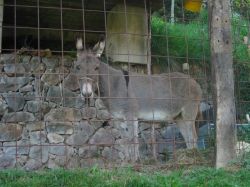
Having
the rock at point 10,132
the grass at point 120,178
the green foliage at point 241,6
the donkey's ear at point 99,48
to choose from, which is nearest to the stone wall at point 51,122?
the rock at point 10,132

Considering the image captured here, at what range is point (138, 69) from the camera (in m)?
11.7

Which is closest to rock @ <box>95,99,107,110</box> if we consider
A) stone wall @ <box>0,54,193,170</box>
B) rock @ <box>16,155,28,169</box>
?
stone wall @ <box>0,54,193,170</box>

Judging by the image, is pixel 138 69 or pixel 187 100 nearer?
pixel 187 100

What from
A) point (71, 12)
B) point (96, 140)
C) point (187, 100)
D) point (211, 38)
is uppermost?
point (71, 12)

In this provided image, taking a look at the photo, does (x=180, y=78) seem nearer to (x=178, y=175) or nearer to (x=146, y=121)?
(x=146, y=121)

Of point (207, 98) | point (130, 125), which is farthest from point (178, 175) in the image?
point (207, 98)

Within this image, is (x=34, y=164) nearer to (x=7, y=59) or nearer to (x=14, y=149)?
(x=14, y=149)

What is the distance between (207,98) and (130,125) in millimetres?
2483

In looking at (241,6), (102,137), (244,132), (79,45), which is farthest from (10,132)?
(241,6)

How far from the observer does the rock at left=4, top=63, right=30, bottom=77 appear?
9.86m

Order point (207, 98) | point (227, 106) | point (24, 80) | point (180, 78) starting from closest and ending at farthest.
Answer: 1. point (227, 106)
2. point (24, 80)
3. point (180, 78)
4. point (207, 98)

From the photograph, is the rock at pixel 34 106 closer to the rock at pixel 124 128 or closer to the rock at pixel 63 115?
the rock at pixel 63 115

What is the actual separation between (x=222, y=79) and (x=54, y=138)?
3.60m

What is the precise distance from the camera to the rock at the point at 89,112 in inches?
398
